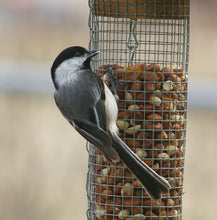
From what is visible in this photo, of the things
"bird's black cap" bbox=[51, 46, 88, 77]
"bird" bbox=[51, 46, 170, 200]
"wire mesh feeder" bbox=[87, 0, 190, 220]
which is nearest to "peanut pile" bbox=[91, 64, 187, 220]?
"wire mesh feeder" bbox=[87, 0, 190, 220]

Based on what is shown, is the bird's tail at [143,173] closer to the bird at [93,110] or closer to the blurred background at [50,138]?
the bird at [93,110]

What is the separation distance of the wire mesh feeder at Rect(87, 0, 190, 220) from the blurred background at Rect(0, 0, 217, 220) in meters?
0.98

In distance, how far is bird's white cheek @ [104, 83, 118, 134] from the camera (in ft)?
8.89

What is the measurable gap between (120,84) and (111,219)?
0.72 metres

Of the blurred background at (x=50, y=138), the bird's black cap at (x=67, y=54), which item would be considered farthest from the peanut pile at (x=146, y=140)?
the blurred background at (x=50, y=138)

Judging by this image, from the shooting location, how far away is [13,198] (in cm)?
387

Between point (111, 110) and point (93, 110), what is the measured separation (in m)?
0.10

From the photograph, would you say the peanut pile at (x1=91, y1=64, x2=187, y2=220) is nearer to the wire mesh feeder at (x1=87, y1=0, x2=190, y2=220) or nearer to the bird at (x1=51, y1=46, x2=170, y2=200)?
the wire mesh feeder at (x1=87, y1=0, x2=190, y2=220)

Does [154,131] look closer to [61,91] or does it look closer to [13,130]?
[61,91]

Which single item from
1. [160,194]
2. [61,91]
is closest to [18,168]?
[61,91]

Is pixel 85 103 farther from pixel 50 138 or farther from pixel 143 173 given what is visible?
pixel 50 138

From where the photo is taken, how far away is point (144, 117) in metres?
2.80

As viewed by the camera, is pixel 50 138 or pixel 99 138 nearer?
pixel 99 138

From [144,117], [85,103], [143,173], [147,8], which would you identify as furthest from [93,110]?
[147,8]
